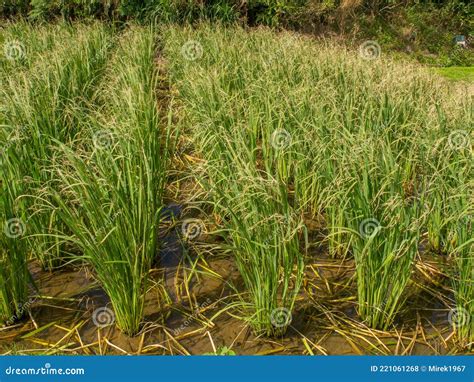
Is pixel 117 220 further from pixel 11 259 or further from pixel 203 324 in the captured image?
pixel 203 324

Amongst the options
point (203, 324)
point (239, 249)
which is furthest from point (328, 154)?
point (203, 324)

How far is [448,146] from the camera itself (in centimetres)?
334

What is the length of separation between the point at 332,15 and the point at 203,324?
33.3 feet

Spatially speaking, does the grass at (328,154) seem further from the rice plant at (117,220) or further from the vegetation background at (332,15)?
the vegetation background at (332,15)

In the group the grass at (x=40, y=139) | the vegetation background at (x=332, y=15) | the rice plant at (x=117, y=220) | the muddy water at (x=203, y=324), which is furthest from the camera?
the vegetation background at (x=332, y=15)

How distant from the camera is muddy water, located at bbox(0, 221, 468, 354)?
2.68 m

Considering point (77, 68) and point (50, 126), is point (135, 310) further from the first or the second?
point (77, 68)

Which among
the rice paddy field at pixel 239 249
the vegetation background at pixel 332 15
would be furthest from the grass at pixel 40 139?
the vegetation background at pixel 332 15

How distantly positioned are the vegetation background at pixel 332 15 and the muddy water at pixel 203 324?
7.73 metres

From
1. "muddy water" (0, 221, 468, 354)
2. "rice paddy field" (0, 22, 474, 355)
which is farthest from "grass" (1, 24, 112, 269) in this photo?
"muddy water" (0, 221, 468, 354)

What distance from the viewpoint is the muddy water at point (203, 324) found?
2680 mm

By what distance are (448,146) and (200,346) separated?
2.03 metres

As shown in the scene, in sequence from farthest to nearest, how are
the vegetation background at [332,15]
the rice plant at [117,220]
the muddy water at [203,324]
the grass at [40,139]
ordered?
the vegetation background at [332,15], the grass at [40,139], the muddy water at [203,324], the rice plant at [117,220]

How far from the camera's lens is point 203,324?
282cm
